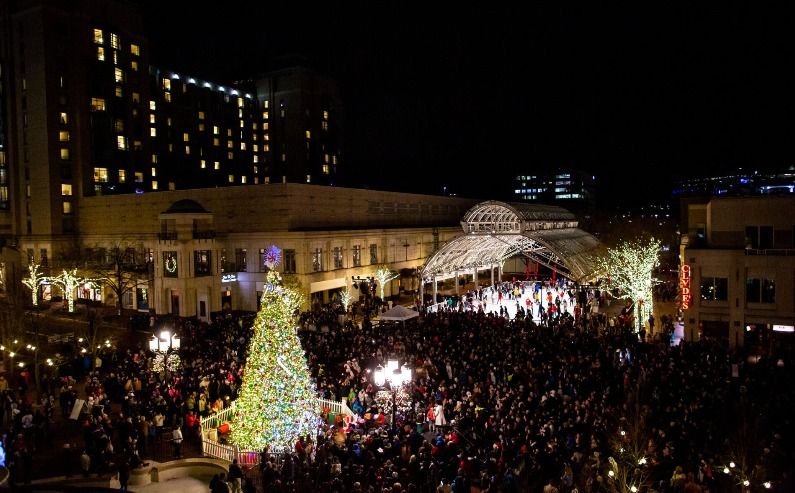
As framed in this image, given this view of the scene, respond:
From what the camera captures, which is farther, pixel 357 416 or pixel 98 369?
pixel 98 369

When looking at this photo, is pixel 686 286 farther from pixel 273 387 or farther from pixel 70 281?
pixel 70 281

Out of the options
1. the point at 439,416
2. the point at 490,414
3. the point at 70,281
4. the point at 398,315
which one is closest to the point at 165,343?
the point at 439,416

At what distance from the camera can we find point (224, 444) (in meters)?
14.6

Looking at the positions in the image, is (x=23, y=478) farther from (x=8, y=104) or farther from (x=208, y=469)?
(x=8, y=104)

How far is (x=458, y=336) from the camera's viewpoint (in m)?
22.0

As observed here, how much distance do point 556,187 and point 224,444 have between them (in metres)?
167

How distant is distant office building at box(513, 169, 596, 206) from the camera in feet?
553

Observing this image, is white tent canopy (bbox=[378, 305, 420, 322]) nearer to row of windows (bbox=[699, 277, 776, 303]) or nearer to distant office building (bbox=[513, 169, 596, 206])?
row of windows (bbox=[699, 277, 776, 303])

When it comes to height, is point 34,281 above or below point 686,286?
below

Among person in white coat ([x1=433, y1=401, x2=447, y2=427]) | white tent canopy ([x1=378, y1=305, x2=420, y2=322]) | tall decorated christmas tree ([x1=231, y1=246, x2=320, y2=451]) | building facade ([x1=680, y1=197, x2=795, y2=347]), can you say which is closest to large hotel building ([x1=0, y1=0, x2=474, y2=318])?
white tent canopy ([x1=378, y1=305, x2=420, y2=322])

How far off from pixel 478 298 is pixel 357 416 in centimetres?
2212

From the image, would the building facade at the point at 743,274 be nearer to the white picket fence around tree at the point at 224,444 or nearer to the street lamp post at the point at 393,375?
the street lamp post at the point at 393,375

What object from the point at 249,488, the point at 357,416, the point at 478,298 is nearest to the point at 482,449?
the point at 357,416

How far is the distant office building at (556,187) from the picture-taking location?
553 ft
